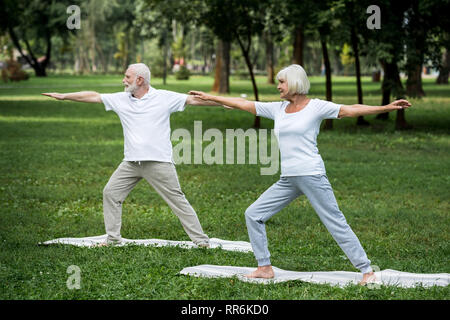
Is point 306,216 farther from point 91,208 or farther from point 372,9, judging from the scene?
point 372,9

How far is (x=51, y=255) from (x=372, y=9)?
51.2ft

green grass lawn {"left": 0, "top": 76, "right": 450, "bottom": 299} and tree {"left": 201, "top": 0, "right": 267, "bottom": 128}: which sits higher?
tree {"left": 201, "top": 0, "right": 267, "bottom": 128}

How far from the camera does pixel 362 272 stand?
6789 millimetres

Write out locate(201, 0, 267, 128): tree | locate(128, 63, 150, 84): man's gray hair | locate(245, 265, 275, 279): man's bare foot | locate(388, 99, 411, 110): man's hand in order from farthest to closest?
locate(201, 0, 267, 128): tree, locate(128, 63, 150, 84): man's gray hair, locate(245, 265, 275, 279): man's bare foot, locate(388, 99, 411, 110): man's hand

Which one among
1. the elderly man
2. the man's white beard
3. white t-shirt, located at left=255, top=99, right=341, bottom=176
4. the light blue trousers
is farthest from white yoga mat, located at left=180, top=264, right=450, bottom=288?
the man's white beard

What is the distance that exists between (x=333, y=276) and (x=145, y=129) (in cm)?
267

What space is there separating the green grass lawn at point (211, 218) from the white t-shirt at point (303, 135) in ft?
3.63

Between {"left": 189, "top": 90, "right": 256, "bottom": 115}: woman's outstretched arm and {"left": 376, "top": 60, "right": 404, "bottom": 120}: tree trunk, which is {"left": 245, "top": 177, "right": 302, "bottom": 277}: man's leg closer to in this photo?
{"left": 189, "top": 90, "right": 256, "bottom": 115}: woman's outstretched arm

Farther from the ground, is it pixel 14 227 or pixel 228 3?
pixel 228 3

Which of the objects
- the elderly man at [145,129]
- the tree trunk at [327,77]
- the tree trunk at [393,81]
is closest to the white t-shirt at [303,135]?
the elderly man at [145,129]

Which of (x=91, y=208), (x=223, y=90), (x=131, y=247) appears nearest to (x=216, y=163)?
(x=91, y=208)

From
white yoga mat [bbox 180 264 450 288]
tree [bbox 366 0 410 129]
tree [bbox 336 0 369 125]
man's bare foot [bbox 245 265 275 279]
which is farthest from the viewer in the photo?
tree [bbox 336 0 369 125]

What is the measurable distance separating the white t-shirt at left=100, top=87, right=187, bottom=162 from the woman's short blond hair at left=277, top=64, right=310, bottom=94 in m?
1.90

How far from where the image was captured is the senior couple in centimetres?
665
